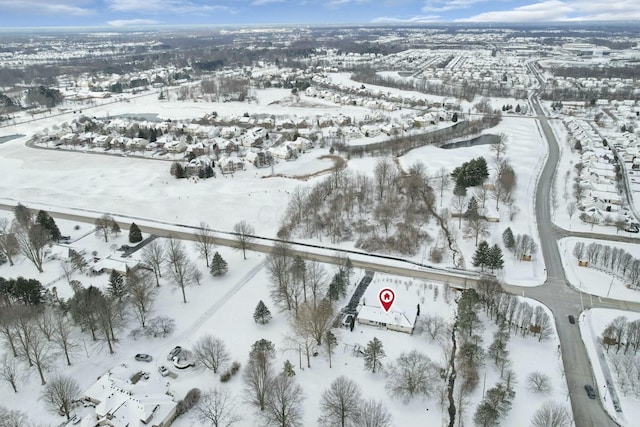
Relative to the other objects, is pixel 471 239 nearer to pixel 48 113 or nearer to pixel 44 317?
pixel 44 317

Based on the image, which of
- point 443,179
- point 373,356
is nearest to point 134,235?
point 373,356

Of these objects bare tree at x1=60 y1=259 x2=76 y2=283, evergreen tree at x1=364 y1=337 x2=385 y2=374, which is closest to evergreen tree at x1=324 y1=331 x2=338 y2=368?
evergreen tree at x1=364 y1=337 x2=385 y2=374

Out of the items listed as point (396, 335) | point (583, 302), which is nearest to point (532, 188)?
point (583, 302)

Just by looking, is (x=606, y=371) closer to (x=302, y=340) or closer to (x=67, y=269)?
(x=302, y=340)

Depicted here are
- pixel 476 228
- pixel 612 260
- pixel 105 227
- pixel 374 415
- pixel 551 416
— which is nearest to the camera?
pixel 551 416

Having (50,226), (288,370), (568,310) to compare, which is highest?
(50,226)

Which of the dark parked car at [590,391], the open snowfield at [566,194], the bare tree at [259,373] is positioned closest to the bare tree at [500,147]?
the open snowfield at [566,194]
